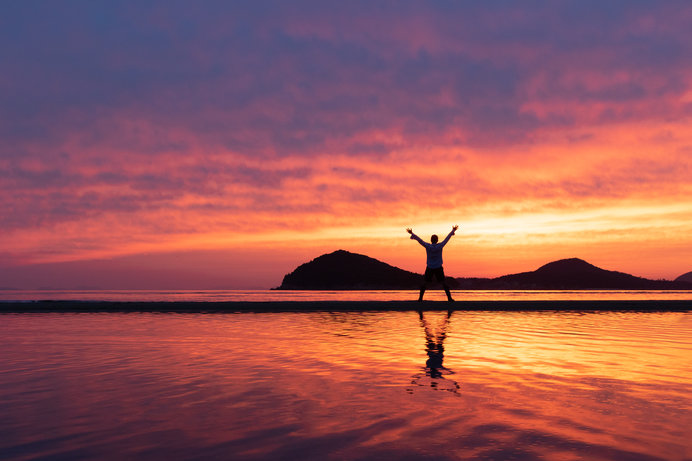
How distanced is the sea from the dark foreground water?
0.07 ft

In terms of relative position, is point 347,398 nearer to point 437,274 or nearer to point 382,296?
point 437,274

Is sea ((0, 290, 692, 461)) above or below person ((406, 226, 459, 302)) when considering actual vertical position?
below

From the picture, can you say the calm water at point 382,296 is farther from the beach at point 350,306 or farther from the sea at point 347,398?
the sea at point 347,398

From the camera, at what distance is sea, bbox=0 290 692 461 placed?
13.1 feet

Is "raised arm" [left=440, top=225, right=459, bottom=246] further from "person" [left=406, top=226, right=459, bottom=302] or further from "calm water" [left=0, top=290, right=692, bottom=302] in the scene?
"calm water" [left=0, top=290, right=692, bottom=302]

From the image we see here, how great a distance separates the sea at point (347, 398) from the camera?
401 cm

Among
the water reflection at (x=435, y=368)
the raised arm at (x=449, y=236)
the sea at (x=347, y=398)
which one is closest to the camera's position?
the sea at (x=347, y=398)

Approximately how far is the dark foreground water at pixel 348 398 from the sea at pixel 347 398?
0.02m

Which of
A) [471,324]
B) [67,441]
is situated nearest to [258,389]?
[67,441]

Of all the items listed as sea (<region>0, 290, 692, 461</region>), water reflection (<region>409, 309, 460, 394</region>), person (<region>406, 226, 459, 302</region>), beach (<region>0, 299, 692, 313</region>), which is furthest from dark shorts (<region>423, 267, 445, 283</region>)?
sea (<region>0, 290, 692, 461</region>)

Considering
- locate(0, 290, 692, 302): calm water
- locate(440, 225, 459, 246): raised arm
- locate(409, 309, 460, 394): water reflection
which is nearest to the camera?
locate(409, 309, 460, 394): water reflection

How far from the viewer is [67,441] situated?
4188 mm

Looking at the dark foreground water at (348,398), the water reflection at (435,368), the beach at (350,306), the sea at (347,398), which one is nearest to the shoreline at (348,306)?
the beach at (350,306)

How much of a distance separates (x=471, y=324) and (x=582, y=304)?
9.14m
